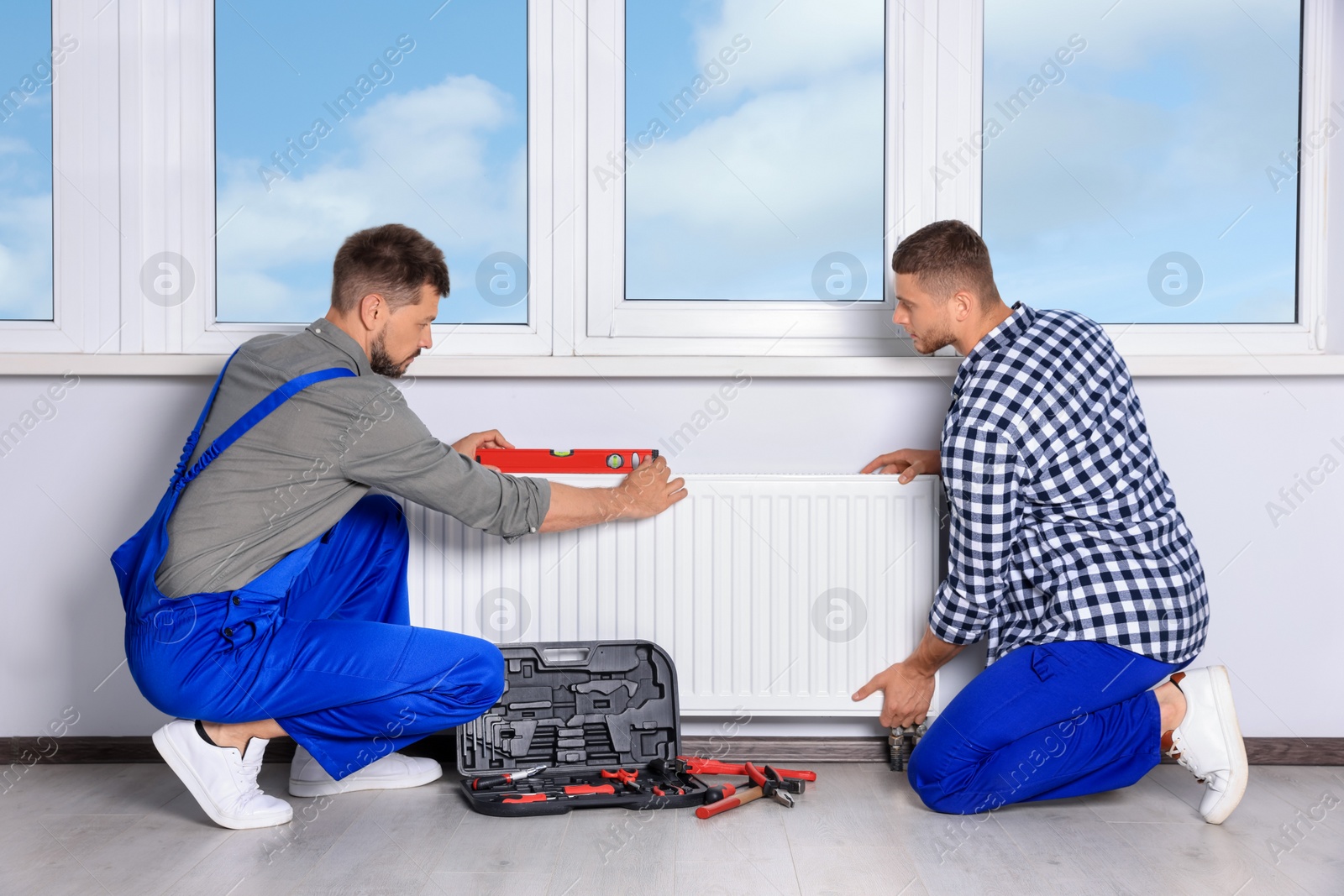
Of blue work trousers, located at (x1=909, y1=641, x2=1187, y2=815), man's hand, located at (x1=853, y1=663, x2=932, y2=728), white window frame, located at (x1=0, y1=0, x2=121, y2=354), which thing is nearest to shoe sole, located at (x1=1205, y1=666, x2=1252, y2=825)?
blue work trousers, located at (x1=909, y1=641, x2=1187, y2=815)

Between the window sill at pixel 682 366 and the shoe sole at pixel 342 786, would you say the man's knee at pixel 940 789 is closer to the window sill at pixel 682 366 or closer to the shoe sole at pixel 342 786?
the window sill at pixel 682 366

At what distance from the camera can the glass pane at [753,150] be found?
85.8 inches

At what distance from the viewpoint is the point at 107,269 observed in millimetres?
2176

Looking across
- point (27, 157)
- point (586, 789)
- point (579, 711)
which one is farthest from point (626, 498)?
point (27, 157)

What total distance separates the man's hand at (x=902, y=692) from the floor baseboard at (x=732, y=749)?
0.12 m

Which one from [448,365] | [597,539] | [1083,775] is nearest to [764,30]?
[448,365]

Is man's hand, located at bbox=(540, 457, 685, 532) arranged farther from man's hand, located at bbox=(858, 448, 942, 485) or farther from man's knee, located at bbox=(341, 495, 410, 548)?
man's hand, located at bbox=(858, 448, 942, 485)

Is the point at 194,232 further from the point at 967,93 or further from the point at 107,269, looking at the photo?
the point at 967,93

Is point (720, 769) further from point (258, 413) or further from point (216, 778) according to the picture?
point (258, 413)

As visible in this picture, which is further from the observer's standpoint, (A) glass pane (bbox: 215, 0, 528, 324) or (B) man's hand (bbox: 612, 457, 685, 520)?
(A) glass pane (bbox: 215, 0, 528, 324)

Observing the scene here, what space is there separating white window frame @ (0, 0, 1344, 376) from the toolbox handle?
59 centimetres

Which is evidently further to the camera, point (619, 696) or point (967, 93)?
point (967, 93)

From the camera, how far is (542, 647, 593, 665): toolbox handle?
6.48 feet

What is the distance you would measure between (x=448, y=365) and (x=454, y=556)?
41 centimetres
